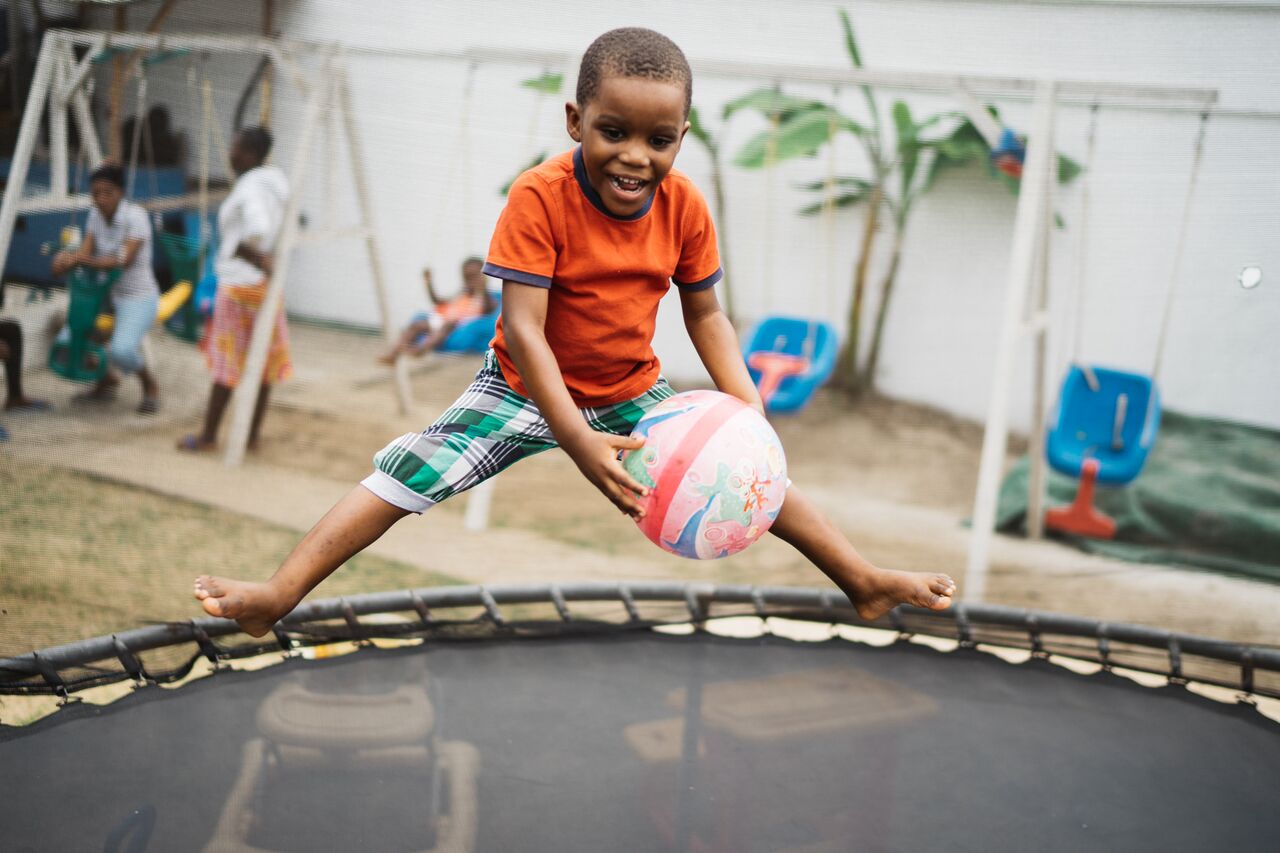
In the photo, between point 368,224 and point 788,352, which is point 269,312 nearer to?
point 368,224

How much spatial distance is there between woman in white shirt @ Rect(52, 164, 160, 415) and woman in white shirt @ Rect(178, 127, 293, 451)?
365 mm

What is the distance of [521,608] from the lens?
135 inches

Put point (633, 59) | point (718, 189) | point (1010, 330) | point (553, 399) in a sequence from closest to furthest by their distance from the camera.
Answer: point (633, 59), point (553, 399), point (1010, 330), point (718, 189)

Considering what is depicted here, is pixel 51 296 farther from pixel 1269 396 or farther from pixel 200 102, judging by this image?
pixel 1269 396

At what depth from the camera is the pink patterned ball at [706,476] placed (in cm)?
168

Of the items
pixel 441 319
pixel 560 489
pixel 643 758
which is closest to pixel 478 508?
pixel 560 489

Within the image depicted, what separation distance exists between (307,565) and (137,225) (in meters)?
3.51

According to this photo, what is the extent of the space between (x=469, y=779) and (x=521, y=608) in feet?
3.78

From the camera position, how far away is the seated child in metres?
4.77

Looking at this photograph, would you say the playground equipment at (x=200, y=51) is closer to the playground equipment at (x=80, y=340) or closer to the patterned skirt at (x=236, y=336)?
the patterned skirt at (x=236, y=336)

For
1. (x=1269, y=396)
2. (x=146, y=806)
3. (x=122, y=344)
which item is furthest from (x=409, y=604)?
(x=1269, y=396)

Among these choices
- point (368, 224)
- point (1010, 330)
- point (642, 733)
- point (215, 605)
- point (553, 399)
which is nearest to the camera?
point (553, 399)

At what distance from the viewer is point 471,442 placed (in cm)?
179

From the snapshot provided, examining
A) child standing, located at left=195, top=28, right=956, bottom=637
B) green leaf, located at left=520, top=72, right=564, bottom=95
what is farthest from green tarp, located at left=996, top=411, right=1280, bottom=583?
child standing, located at left=195, top=28, right=956, bottom=637
